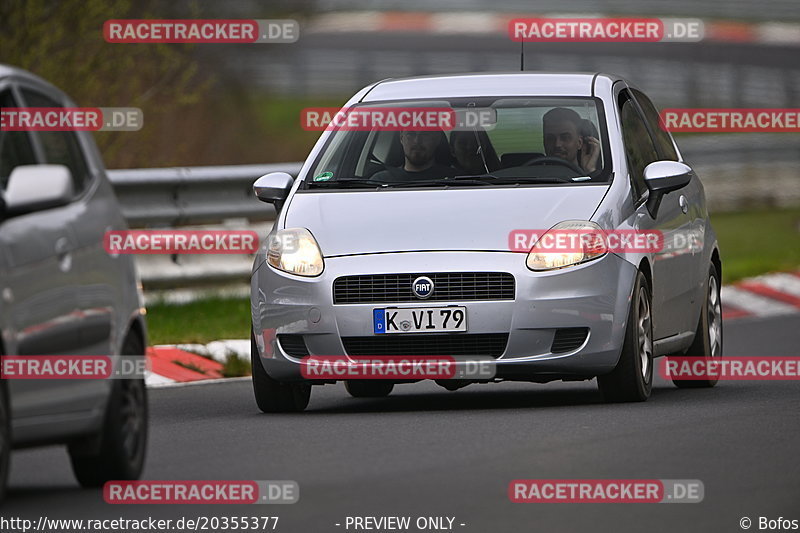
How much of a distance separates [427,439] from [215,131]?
19713 millimetres

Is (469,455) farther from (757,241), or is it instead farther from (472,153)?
(757,241)

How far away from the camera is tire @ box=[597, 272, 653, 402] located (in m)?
10.8

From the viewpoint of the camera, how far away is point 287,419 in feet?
35.1

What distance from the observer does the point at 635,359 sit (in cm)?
1086

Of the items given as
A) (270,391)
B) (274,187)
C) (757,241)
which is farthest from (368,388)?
(757,241)

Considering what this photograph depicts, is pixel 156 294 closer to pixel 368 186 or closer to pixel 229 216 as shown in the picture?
pixel 229 216

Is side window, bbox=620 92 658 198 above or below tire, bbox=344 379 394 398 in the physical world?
above

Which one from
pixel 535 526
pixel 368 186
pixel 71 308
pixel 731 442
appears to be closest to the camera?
pixel 535 526

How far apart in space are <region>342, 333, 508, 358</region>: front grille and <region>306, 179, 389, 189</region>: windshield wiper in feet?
3.78

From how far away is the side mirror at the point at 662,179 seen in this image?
37.6ft

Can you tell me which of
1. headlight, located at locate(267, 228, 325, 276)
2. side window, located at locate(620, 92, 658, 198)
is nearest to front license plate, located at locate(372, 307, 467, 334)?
headlight, located at locate(267, 228, 325, 276)

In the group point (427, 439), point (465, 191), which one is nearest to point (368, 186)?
point (465, 191)

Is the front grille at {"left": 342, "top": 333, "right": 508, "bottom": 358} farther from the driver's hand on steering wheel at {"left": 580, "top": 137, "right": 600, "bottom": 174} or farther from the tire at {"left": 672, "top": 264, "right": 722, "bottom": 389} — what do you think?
the tire at {"left": 672, "top": 264, "right": 722, "bottom": 389}

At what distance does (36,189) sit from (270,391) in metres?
3.95
